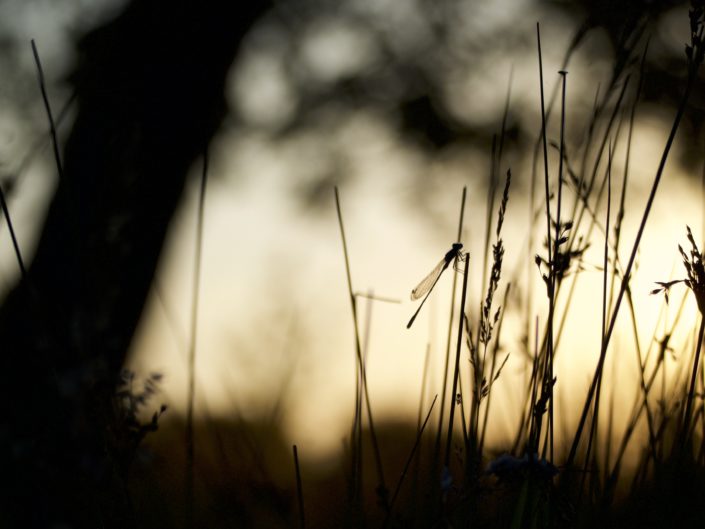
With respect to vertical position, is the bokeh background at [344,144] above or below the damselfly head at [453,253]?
above

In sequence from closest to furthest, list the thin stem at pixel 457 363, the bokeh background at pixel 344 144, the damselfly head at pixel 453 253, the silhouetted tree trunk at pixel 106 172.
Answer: the thin stem at pixel 457 363 < the damselfly head at pixel 453 253 < the silhouetted tree trunk at pixel 106 172 < the bokeh background at pixel 344 144

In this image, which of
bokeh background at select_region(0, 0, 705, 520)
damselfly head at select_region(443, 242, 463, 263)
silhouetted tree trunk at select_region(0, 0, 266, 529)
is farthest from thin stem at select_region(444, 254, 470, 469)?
silhouetted tree trunk at select_region(0, 0, 266, 529)

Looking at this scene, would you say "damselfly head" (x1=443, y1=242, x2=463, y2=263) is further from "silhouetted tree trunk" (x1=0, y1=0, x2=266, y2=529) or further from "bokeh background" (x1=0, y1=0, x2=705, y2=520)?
"silhouetted tree trunk" (x1=0, y1=0, x2=266, y2=529)

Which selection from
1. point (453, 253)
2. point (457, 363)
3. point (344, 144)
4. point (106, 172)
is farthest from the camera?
point (344, 144)

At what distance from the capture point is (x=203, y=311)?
5.05 ft

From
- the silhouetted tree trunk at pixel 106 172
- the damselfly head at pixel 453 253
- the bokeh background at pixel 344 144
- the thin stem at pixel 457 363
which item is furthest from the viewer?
the bokeh background at pixel 344 144

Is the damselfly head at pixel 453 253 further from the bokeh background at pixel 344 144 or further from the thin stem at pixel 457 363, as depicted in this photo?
the bokeh background at pixel 344 144

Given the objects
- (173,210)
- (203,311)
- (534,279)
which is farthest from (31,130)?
(534,279)

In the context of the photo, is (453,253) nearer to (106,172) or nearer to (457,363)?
(457,363)

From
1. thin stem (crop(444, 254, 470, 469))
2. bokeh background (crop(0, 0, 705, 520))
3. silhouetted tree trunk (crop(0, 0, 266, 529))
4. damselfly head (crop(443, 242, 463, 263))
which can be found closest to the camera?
thin stem (crop(444, 254, 470, 469))

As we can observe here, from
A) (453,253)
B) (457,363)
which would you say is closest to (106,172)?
(453,253)

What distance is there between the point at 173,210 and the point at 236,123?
1.57 metres

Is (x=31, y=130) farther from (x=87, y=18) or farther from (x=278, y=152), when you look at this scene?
(x=278, y=152)

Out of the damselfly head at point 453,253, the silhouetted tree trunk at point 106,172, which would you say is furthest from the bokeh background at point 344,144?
the damselfly head at point 453,253
